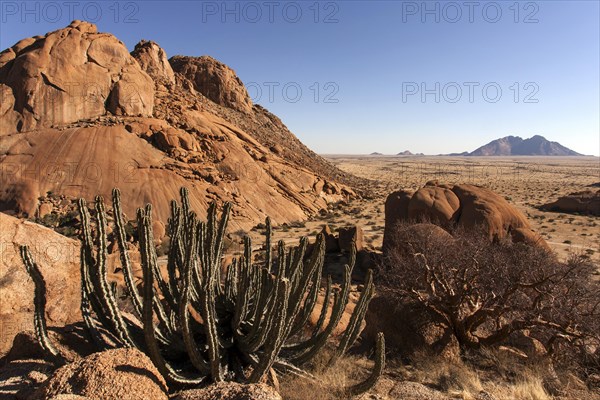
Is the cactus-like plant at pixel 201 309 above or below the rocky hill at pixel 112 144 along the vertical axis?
below

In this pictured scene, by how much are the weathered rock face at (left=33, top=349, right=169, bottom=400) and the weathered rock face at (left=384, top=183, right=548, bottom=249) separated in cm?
1236

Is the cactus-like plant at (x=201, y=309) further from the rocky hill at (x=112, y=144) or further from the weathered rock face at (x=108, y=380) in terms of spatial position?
the rocky hill at (x=112, y=144)

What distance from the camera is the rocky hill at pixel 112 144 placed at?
19906 mm

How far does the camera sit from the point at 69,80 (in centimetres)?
2342

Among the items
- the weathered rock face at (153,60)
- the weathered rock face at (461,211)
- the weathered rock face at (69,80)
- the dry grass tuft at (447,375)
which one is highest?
the weathered rock face at (153,60)

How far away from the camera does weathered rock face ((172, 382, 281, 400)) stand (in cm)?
254

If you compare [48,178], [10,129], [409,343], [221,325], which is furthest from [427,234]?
[10,129]

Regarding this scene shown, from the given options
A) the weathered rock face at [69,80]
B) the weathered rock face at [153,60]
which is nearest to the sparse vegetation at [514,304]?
the weathered rock face at [69,80]

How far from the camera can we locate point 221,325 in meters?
4.74

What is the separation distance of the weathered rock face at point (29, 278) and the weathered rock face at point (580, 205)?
35122 mm

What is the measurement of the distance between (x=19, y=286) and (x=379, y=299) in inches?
257

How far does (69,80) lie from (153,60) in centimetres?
1801

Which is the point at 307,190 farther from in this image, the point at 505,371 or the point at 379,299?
the point at 505,371

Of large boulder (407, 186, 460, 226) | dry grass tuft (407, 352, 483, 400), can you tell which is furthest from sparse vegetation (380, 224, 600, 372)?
large boulder (407, 186, 460, 226)
